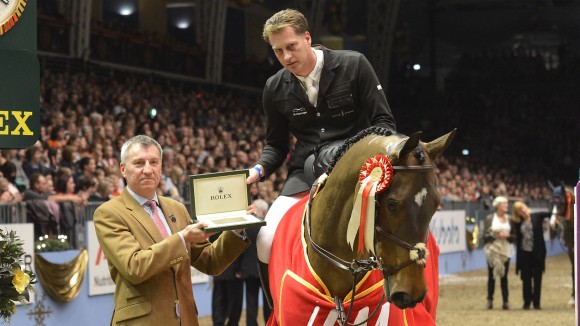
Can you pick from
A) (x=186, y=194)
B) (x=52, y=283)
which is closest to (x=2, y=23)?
(x=52, y=283)

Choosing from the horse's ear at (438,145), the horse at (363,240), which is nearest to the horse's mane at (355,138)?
the horse at (363,240)

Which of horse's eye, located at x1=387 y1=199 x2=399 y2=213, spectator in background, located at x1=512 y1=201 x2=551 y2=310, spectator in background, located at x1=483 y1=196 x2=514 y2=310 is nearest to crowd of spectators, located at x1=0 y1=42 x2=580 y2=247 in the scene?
spectator in background, located at x1=483 y1=196 x2=514 y2=310

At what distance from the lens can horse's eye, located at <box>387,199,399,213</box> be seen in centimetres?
450

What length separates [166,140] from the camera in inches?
→ 768

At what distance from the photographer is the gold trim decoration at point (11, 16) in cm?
518

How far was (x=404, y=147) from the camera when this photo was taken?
4.55m

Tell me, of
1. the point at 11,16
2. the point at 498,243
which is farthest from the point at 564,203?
the point at 11,16

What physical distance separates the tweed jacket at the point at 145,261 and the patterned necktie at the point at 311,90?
90 cm

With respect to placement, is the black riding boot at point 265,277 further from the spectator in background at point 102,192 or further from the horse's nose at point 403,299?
the spectator in background at point 102,192

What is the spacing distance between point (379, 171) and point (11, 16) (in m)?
2.09

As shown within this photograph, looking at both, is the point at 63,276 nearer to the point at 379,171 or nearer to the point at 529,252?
the point at 379,171

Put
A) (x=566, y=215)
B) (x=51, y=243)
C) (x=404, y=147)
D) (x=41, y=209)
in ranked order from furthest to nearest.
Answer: (x=566, y=215) < (x=51, y=243) < (x=41, y=209) < (x=404, y=147)

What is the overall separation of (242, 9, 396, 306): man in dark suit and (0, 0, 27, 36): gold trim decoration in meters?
1.29

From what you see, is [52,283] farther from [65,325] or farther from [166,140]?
[166,140]
